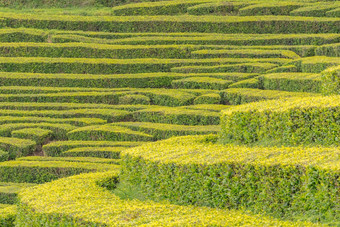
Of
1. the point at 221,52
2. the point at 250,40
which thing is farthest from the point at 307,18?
the point at 221,52

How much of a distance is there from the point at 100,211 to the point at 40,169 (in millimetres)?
13620

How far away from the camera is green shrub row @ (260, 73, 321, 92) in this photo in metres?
31.6

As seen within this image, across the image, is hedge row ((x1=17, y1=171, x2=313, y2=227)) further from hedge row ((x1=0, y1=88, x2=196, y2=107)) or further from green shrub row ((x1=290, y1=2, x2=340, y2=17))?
green shrub row ((x1=290, y1=2, x2=340, y2=17))

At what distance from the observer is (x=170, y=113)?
Answer: 107ft

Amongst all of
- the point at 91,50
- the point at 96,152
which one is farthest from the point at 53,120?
the point at 91,50

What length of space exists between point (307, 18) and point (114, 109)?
1807cm

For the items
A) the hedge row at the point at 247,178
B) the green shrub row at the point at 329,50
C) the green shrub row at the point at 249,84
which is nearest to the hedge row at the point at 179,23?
the green shrub row at the point at 329,50

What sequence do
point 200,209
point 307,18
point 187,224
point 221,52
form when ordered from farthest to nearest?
1. point 307,18
2. point 221,52
3. point 200,209
4. point 187,224

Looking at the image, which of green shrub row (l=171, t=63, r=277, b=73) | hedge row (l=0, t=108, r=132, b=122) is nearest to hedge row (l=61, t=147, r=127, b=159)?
hedge row (l=0, t=108, r=132, b=122)

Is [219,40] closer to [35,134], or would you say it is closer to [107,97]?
[107,97]

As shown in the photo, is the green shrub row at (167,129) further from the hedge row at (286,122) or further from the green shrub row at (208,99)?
the hedge row at (286,122)

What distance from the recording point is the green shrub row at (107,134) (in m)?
30.7

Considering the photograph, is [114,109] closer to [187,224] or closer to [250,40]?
[250,40]

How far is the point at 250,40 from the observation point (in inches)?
1753
